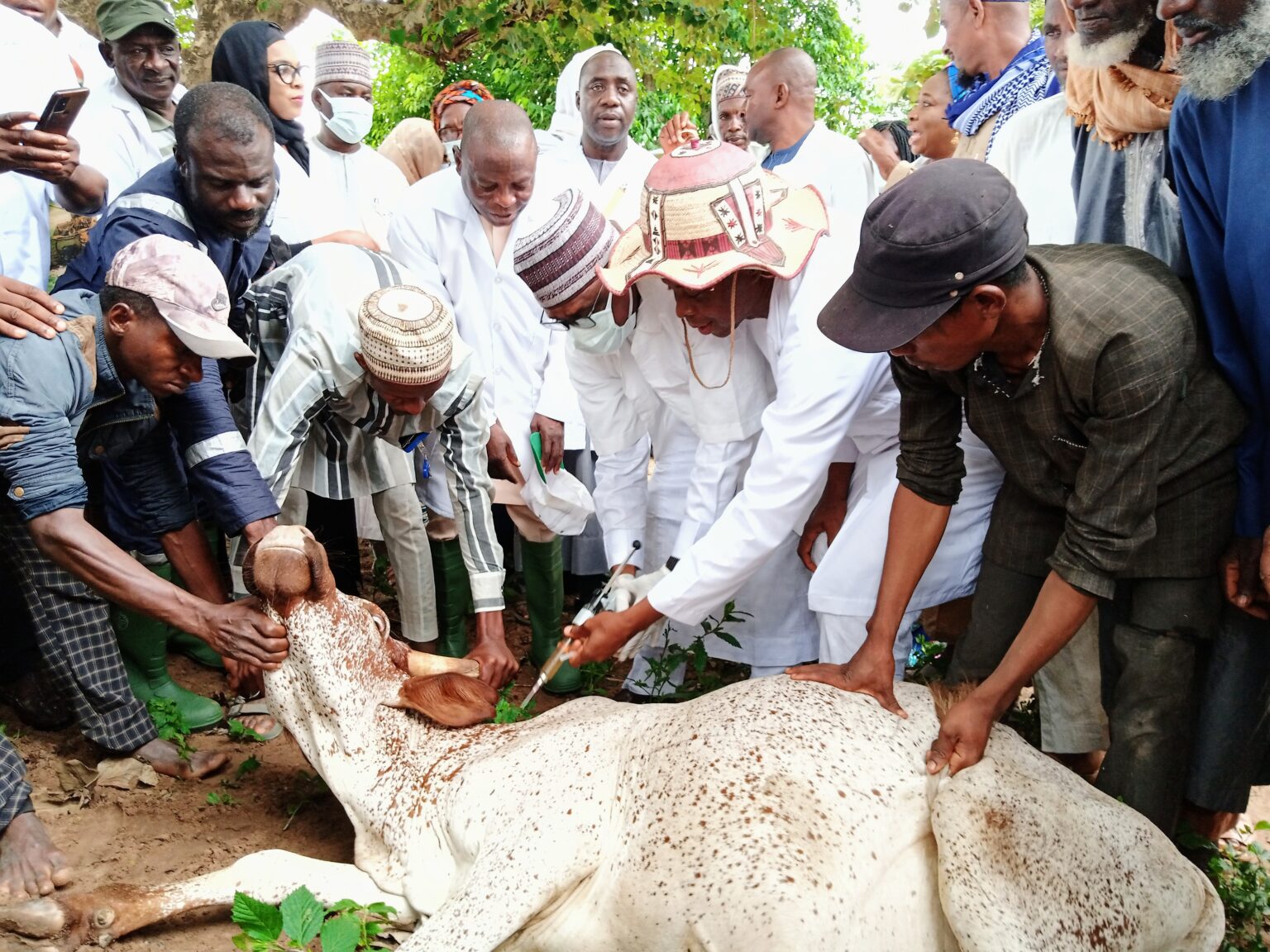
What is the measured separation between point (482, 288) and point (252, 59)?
162 cm

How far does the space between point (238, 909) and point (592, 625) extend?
1.28 m

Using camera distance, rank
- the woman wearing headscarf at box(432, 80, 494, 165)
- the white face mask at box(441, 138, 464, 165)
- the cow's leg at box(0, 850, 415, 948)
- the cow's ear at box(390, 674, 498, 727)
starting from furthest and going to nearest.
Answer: the woman wearing headscarf at box(432, 80, 494, 165)
the white face mask at box(441, 138, 464, 165)
the cow's ear at box(390, 674, 498, 727)
the cow's leg at box(0, 850, 415, 948)

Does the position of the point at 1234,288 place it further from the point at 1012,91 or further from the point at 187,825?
the point at 187,825

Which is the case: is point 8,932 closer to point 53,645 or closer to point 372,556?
point 53,645

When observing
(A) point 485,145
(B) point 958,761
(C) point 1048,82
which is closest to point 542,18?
(A) point 485,145

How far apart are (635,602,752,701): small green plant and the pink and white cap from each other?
1724mm

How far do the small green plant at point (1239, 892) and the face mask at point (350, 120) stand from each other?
5.12 m

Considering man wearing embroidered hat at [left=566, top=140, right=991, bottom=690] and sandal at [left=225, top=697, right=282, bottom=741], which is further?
sandal at [left=225, top=697, right=282, bottom=741]

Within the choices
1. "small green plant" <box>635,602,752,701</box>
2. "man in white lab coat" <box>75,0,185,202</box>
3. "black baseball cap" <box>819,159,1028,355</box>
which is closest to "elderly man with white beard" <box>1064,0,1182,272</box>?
"black baseball cap" <box>819,159,1028,355</box>

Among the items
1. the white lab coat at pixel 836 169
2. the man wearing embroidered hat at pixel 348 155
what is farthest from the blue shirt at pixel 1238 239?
the man wearing embroidered hat at pixel 348 155

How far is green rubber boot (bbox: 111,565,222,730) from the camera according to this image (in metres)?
3.84

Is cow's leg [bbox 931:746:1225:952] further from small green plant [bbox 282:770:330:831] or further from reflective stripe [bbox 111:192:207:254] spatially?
reflective stripe [bbox 111:192:207:254]

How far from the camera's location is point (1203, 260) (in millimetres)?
2613

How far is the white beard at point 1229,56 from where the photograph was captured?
2.41 metres
